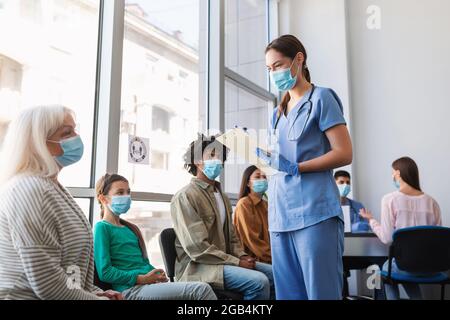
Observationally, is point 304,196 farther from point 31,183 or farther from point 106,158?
point 106,158

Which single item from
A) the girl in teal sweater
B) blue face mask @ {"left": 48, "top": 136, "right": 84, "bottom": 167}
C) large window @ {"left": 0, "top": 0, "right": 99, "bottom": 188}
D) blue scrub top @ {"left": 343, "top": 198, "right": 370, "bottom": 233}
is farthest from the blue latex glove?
blue scrub top @ {"left": 343, "top": 198, "right": 370, "bottom": 233}

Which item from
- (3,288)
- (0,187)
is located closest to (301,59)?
(0,187)

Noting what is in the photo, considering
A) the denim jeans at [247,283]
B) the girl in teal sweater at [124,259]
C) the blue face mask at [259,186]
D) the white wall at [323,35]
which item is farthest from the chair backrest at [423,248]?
the white wall at [323,35]

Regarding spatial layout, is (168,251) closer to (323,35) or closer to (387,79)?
(387,79)

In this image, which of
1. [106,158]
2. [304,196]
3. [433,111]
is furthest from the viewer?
[433,111]

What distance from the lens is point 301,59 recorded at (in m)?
1.56

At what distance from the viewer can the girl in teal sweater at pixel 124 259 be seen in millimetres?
1887

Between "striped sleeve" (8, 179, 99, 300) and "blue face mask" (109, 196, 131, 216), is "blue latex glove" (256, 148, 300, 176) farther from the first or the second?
"blue face mask" (109, 196, 131, 216)

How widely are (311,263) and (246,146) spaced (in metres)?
0.49

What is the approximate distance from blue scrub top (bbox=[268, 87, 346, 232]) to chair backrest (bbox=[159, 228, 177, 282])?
910 millimetres

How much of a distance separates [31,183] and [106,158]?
1.12 metres

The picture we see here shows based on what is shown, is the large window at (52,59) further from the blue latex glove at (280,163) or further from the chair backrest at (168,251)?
the blue latex glove at (280,163)

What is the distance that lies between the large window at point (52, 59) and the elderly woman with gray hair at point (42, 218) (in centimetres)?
56

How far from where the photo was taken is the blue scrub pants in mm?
1331
